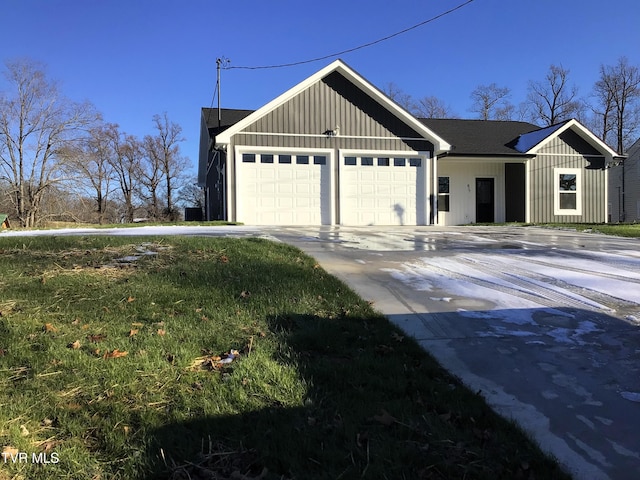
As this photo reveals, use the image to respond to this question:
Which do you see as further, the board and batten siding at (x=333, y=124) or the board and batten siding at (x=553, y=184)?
the board and batten siding at (x=553, y=184)

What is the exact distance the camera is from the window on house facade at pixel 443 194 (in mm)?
19344

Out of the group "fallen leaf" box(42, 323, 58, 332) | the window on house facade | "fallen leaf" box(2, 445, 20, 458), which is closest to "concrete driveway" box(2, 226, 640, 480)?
"fallen leaf" box(2, 445, 20, 458)

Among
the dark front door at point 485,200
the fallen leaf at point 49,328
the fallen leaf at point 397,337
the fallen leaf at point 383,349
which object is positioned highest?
the dark front door at point 485,200

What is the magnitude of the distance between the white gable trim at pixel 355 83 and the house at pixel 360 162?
4cm

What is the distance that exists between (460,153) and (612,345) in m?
15.5

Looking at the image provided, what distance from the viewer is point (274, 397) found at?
2.90 metres

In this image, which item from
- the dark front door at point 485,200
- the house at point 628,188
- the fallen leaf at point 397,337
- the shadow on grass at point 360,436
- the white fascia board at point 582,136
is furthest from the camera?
the house at point 628,188

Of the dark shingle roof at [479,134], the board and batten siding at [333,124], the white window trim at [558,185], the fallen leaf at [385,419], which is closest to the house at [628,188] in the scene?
the dark shingle roof at [479,134]

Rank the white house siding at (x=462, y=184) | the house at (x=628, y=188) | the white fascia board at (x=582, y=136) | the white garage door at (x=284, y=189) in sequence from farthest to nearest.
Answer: the house at (x=628, y=188)
the white house siding at (x=462, y=184)
the white fascia board at (x=582, y=136)
the white garage door at (x=284, y=189)

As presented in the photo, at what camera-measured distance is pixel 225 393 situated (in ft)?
9.55

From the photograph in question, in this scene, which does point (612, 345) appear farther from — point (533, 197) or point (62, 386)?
point (533, 197)

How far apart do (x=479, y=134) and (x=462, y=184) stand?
8.96 ft

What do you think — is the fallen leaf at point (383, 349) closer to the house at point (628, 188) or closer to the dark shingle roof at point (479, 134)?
the dark shingle roof at point (479, 134)

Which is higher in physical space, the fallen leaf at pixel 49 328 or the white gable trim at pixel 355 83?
the white gable trim at pixel 355 83
